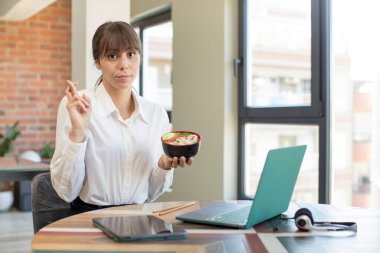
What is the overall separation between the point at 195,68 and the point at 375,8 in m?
1.64

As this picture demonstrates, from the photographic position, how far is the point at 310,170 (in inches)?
143

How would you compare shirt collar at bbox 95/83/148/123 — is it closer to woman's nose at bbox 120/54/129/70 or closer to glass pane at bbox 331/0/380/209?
woman's nose at bbox 120/54/129/70

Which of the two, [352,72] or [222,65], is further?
[222,65]

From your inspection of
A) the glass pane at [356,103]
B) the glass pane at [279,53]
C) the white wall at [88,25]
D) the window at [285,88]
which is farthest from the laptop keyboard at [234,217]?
the white wall at [88,25]

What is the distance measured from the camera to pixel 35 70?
20.4ft

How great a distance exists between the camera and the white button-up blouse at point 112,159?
1828 millimetres

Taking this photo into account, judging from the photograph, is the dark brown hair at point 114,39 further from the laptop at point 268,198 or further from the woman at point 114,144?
the laptop at point 268,198

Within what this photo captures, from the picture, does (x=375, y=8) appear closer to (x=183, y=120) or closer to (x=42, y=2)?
(x=183, y=120)

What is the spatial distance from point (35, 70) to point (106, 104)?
4552mm

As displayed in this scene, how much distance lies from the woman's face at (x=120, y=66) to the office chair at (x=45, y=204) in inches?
17.2

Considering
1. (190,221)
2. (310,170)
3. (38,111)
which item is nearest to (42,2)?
(38,111)

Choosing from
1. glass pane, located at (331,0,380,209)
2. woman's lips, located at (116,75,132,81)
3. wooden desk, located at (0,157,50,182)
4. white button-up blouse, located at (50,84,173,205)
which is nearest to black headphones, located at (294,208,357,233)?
white button-up blouse, located at (50,84,173,205)

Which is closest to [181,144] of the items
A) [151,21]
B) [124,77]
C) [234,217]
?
[234,217]

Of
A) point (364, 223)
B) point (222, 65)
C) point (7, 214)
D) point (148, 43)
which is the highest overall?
point (148, 43)
